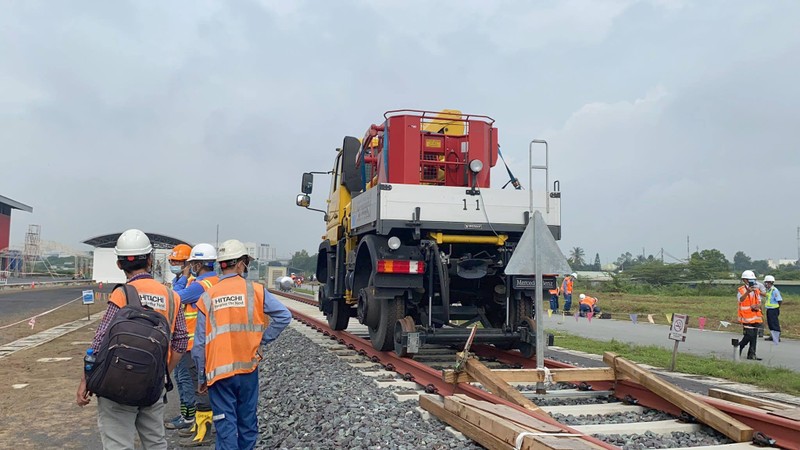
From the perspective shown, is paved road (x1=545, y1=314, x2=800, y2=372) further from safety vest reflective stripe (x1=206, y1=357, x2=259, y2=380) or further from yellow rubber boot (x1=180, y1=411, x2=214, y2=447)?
safety vest reflective stripe (x1=206, y1=357, x2=259, y2=380)

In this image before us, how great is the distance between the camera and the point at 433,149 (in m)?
8.71

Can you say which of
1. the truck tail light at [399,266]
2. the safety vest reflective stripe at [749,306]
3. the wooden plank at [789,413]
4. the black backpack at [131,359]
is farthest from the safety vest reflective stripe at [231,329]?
the safety vest reflective stripe at [749,306]

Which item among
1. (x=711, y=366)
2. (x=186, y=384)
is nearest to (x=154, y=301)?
(x=186, y=384)

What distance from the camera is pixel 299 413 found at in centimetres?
549

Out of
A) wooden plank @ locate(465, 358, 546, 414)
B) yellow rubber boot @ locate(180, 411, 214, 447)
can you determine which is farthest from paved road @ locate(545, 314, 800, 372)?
yellow rubber boot @ locate(180, 411, 214, 447)

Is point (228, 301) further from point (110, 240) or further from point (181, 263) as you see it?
point (110, 240)

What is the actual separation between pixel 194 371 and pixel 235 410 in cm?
214

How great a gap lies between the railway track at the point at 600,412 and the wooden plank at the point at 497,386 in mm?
14

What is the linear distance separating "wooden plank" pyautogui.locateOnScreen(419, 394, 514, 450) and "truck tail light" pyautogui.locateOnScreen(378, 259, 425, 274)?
2.13 meters

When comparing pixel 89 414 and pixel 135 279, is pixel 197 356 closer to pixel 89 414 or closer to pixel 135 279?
pixel 135 279

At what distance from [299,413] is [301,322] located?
33.0 ft

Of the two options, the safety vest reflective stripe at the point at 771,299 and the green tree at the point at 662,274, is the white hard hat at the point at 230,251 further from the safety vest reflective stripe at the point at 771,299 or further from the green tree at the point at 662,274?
the green tree at the point at 662,274

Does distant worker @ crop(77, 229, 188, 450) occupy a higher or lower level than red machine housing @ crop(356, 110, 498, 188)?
lower

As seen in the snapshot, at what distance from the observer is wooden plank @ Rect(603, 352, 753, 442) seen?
457 centimetres
